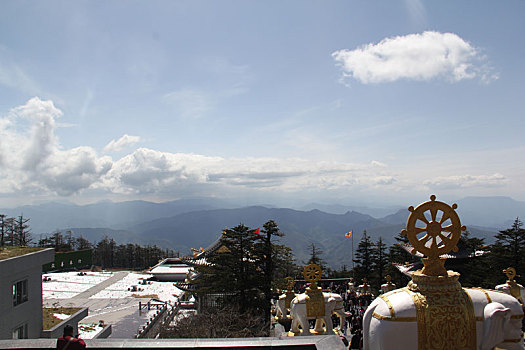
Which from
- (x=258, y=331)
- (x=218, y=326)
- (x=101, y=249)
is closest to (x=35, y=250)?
(x=218, y=326)

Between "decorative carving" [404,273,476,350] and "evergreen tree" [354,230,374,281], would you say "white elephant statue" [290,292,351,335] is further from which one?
"evergreen tree" [354,230,374,281]

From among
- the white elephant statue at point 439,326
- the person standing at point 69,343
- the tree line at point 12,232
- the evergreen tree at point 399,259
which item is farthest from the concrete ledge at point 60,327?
the tree line at point 12,232

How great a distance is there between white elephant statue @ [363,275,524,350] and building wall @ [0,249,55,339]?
1517cm

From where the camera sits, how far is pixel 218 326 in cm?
1335

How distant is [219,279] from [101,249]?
6413 centimetres

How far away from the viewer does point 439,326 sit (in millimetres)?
5270

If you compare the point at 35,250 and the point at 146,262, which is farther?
the point at 146,262

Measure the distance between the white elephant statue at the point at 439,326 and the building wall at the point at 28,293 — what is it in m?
15.2

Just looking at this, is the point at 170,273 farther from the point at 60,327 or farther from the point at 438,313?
the point at 438,313

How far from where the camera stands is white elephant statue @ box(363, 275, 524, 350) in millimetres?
5219

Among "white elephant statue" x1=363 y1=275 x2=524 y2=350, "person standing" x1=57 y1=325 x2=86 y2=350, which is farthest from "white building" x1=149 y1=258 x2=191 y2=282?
"white elephant statue" x1=363 y1=275 x2=524 y2=350

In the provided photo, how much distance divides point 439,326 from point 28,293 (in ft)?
56.7

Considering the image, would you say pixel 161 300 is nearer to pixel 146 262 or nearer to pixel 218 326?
pixel 218 326

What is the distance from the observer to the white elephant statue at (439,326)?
522 centimetres
